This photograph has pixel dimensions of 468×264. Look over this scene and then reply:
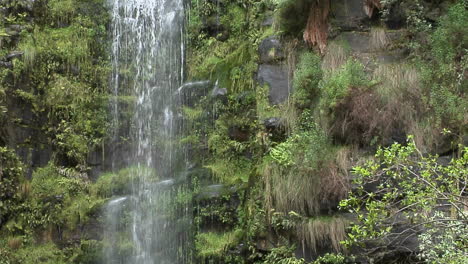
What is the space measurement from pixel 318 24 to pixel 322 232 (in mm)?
3982

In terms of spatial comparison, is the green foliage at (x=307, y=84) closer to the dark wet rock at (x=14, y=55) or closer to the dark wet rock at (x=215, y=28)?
the dark wet rock at (x=215, y=28)

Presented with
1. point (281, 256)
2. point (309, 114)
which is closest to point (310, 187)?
point (281, 256)

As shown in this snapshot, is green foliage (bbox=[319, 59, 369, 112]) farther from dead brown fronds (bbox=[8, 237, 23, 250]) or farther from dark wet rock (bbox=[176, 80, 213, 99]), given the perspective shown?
dead brown fronds (bbox=[8, 237, 23, 250])

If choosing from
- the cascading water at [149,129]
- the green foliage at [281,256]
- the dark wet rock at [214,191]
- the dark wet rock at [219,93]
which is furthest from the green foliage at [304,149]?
the cascading water at [149,129]

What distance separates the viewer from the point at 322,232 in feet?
25.4

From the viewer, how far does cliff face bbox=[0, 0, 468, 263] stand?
26.0ft

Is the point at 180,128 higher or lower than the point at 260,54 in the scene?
lower

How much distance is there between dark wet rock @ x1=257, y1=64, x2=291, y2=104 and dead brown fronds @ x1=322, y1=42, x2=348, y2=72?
2.91ft

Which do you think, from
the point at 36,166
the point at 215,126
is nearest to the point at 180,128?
the point at 215,126

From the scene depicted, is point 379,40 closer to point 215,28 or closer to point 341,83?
point 341,83

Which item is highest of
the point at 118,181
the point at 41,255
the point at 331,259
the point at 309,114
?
the point at 309,114

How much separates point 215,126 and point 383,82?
3852 mm

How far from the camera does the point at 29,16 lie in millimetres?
12305

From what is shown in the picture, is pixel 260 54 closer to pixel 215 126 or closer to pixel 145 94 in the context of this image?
pixel 215 126
